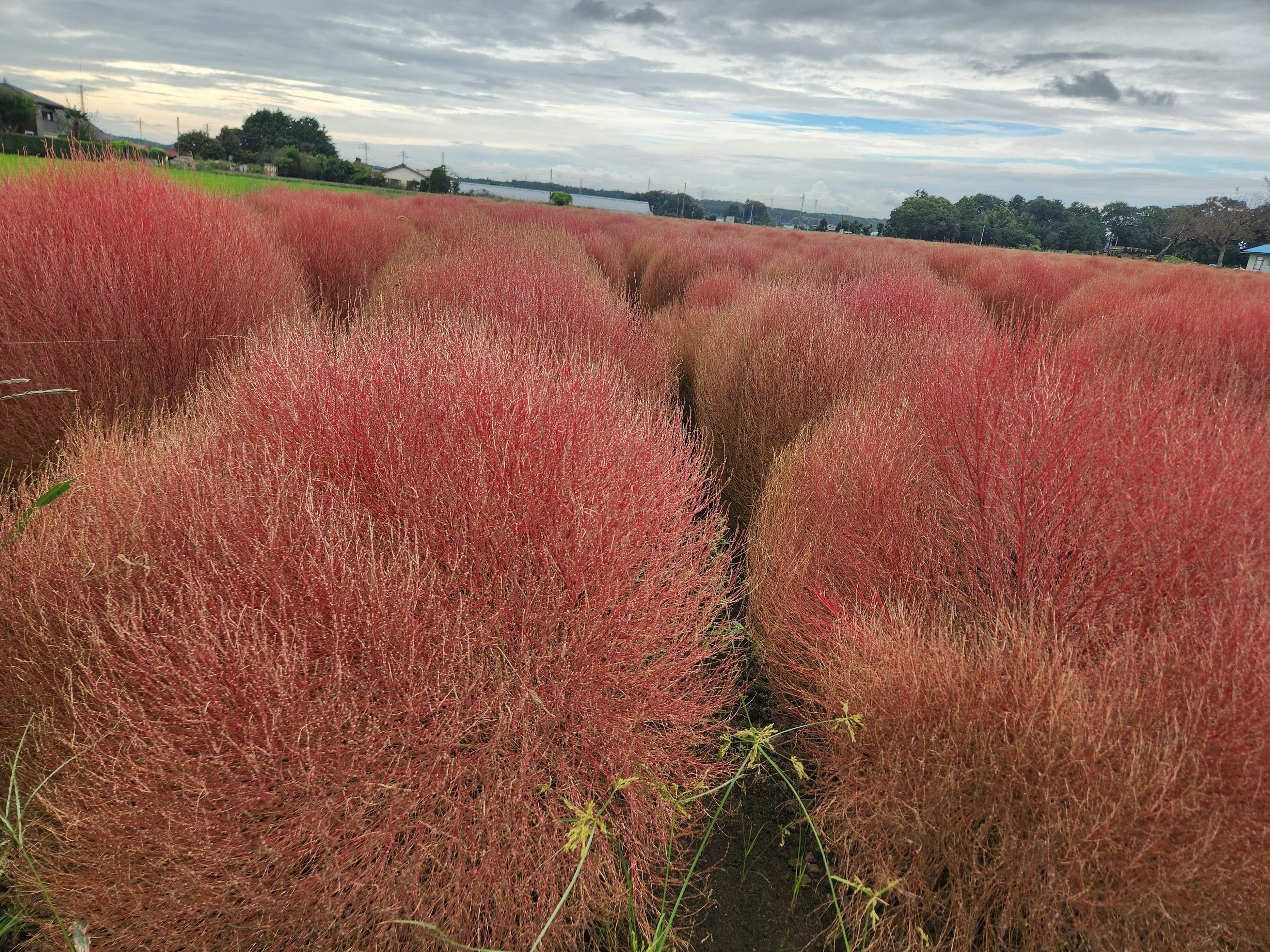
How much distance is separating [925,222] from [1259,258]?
21.4 meters

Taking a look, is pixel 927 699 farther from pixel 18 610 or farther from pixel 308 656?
pixel 18 610

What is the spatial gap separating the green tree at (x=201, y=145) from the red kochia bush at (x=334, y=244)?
33384 millimetres

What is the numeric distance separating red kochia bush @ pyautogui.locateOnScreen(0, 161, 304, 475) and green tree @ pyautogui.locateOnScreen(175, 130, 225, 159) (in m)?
38.9

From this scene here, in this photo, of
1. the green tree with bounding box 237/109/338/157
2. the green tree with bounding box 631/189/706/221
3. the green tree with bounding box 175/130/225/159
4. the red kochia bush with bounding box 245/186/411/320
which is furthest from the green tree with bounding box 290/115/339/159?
the red kochia bush with bounding box 245/186/411/320

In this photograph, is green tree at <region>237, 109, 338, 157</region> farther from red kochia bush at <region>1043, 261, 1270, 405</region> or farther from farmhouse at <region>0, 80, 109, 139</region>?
red kochia bush at <region>1043, 261, 1270, 405</region>

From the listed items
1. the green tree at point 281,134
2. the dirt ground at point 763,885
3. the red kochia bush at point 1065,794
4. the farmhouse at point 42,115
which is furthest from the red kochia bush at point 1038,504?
the green tree at point 281,134

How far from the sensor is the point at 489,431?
7.18 feet

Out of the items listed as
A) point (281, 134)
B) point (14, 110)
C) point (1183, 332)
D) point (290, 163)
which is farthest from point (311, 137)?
point (1183, 332)

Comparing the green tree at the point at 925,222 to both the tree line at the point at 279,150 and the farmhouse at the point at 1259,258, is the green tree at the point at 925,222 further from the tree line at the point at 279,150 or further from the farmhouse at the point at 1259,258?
the tree line at the point at 279,150

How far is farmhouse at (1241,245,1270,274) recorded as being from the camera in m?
37.2

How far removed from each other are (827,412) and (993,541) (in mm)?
2009

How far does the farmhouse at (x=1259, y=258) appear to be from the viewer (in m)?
37.2

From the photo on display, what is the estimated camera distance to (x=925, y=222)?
171 feet

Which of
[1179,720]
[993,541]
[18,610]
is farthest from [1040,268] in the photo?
[18,610]
